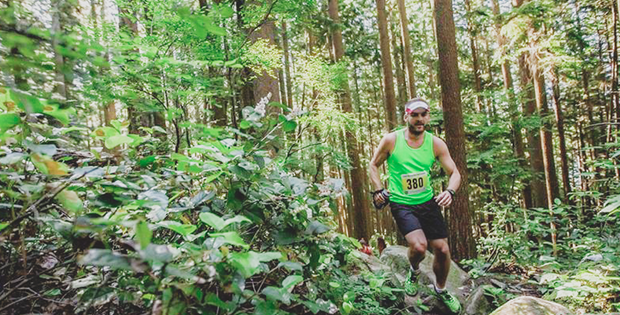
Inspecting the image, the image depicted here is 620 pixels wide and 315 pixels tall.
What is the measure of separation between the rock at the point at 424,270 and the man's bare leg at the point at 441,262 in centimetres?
99

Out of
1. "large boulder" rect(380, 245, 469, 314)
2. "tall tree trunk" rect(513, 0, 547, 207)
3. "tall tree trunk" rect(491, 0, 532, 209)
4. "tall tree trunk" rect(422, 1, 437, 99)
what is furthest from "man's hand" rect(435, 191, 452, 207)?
"tall tree trunk" rect(422, 1, 437, 99)

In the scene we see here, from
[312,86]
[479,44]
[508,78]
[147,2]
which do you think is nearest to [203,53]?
[147,2]

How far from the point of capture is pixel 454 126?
870cm

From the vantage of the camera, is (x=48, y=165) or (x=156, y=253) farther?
(x=48, y=165)

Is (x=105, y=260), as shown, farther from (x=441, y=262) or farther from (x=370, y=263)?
(x=370, y=263)

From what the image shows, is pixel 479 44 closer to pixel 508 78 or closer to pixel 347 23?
pixel 508 78

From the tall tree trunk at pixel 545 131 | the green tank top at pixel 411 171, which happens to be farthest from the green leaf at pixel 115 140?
the tall tree trunk at pixel 545 131

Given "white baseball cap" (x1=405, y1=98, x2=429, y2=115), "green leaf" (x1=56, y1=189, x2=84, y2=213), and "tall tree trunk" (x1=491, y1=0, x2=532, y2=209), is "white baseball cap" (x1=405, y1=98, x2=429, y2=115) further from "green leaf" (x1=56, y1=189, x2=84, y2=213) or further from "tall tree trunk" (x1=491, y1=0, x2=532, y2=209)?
"tall tree trunk" (x1=491, y1=0, x2=532, y2=209)

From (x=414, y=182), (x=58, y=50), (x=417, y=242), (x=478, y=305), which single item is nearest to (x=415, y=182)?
(x=414, y=182)

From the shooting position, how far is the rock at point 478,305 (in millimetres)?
4701

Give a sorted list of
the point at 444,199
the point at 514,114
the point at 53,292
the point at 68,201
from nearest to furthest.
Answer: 1. the point at 68,201
2. the point at 53,292
3. the point at 444,199
4. the point at 514,114

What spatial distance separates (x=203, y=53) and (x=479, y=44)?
26.4 meters

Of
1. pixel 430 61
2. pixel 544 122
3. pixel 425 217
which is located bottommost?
pixel 425 217

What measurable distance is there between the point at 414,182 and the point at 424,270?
2415 mm
